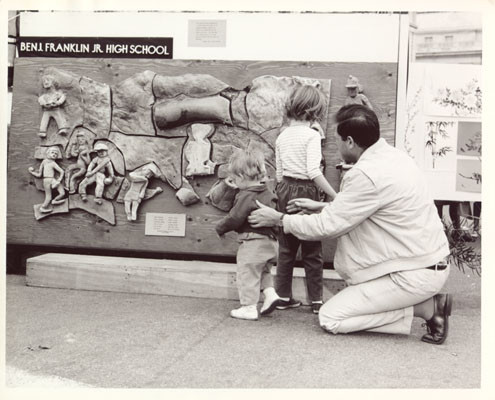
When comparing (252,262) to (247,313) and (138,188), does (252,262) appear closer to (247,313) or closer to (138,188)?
(247,313)

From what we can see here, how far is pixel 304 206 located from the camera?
151 inches

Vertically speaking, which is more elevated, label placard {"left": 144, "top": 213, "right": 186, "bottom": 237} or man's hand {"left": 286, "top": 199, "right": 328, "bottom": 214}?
man's hand {"left": 286, "top": 199, "right": 328, "bottom": 214}

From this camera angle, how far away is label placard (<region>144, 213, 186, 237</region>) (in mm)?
4898

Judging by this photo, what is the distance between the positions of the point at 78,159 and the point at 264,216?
186 centimetres

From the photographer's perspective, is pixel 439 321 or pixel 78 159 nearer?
pixel 439 321

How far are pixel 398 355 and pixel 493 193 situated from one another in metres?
0.97

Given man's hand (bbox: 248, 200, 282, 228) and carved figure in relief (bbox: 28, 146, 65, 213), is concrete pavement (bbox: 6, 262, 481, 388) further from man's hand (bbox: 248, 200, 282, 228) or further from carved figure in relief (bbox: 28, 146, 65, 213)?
carved figure in relief (bbox: 28, 146, 65, 213)

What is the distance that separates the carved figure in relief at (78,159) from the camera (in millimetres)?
4957

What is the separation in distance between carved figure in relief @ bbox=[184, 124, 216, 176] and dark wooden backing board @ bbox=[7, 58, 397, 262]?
82 millimetres

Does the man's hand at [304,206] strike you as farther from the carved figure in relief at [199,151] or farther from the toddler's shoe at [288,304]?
the carved figure in relief at [199,151]

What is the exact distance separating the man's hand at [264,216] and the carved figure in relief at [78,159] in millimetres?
1716

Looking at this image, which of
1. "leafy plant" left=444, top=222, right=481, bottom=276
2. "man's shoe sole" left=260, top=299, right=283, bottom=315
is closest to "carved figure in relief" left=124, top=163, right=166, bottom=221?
"man's shoe sole" left=260, top=299, right=283, bottom=315

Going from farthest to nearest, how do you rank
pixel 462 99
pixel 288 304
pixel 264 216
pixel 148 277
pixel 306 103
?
pixel 462 99
pixel 148 277
pixel 288 304
pixel 306 103
pixel 264 216

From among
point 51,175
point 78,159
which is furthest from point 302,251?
point 51,175
